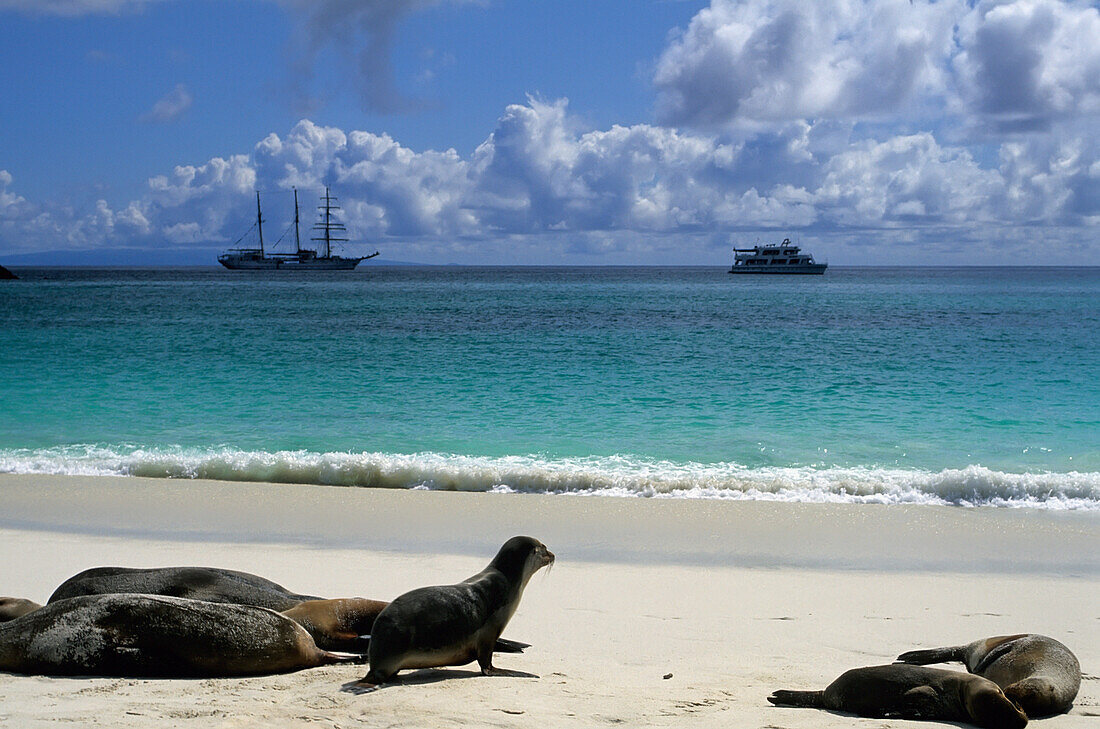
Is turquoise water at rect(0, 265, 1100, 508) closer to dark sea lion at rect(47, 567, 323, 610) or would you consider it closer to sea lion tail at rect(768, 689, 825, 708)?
dark sea lion at rect(47, 567, 323, 610)

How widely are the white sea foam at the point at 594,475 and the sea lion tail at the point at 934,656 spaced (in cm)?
607

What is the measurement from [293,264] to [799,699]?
134370mm

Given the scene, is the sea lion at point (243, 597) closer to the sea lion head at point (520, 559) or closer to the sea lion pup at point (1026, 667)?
the sea lion head at point (520, 559)

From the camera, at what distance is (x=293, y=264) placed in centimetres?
13238

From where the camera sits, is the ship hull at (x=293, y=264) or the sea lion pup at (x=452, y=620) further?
the ship hull at (x=293, y=264)

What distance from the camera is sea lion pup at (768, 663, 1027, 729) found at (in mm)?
3807

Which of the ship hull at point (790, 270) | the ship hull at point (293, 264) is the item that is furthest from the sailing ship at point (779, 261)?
the ship hull at point (293, 264)

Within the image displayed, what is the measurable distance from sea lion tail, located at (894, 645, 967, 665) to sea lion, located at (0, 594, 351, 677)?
3.01m

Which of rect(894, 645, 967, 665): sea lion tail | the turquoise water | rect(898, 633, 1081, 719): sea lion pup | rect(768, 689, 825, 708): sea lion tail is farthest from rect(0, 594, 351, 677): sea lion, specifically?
the turquoise water

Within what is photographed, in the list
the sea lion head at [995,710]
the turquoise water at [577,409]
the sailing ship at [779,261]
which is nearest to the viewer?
the sea lion head at [995,710]

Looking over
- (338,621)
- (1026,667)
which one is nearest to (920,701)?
(1026,667)

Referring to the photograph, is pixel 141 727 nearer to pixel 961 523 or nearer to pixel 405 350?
pixel 961 523

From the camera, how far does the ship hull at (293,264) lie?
132 meters

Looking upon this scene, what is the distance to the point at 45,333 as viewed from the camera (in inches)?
1411
